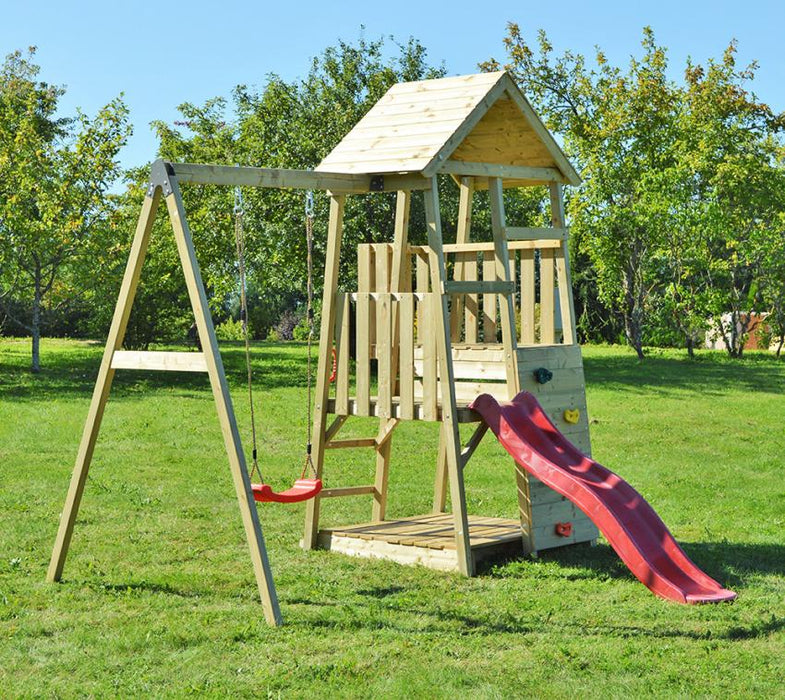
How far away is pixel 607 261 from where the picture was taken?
98.7 ft

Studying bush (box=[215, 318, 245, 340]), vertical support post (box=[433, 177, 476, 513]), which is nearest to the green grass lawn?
vertical support post (box=[433, 177, 476, 513])

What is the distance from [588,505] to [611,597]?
60 cm

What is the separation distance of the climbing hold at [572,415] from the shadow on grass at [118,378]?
12328mm

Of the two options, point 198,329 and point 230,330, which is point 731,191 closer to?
point 230,330

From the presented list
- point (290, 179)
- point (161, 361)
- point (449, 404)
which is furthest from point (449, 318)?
point (161, 361)

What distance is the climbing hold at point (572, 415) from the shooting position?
884 centimetres

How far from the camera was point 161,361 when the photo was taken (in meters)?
7.42

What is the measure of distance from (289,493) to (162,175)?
2172 millimetres

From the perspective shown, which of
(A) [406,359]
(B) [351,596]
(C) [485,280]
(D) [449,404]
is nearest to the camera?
(B) [351,596]

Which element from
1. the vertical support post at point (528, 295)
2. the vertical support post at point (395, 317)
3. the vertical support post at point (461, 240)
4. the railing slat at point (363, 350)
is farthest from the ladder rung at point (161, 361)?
the vertical support post at point (528, 295)

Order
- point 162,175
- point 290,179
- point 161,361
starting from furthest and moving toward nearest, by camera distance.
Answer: point 290,179
point 161,361
point 162,175

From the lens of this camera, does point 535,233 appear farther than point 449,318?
Yes

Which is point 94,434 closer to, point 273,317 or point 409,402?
point 409,402

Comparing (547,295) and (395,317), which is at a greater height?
(547,295)
